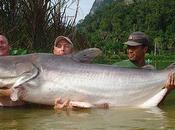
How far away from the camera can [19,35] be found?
9586 mm

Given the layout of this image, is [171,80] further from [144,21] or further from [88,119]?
[144,21]

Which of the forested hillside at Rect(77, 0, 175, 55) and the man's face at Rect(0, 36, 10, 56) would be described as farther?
the forested hillside at Rect(77, 0, 175, 55)

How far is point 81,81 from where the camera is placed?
6.12 metres

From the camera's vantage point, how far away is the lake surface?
4.98 metres

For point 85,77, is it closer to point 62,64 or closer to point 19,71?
point 62,64

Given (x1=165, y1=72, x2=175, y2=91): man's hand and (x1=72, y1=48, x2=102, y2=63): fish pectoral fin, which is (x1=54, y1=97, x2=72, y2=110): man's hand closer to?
(x1=72, y1=48, x2=102, y2=63): fish pectoral fin

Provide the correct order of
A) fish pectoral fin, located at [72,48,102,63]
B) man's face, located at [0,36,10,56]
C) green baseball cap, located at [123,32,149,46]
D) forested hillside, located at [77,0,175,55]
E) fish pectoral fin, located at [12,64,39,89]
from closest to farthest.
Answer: fish pectoral fin, located at [12,64,39,89], fish pectoral fin, located at [72,48,102,63], man's face, located at [0,36,10,56], green baseball cap, located at [123,32,149,46], forested hillside, located at [77,0,175,55]

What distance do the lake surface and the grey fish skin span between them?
170 mm

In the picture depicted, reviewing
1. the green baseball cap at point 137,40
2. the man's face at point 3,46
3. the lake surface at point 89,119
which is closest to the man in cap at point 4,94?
the man's face at point 3,46

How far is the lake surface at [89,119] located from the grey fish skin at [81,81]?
170mm

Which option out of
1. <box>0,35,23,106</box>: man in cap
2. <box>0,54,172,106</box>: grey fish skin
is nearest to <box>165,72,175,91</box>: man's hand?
<box>0,54,172,106</box>: grey fish skin

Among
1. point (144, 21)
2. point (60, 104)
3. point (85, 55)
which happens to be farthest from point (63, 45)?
point (144, 21)

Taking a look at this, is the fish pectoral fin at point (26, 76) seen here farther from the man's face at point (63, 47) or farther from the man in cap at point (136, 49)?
the man in cap at point (136, 49)

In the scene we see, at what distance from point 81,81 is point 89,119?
2.56 feet
